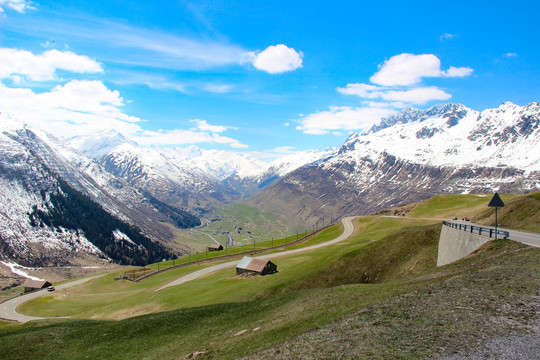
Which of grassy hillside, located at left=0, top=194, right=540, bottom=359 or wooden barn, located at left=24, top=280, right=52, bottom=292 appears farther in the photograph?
wooden barn, located at left=24, top=280, right=52, bottom=292

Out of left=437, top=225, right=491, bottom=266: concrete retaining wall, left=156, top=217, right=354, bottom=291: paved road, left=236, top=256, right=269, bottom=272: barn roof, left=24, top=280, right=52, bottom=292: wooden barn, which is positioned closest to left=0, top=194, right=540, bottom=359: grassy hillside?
left=437, top=225, right=491, bottom=266: concrete retaining wall

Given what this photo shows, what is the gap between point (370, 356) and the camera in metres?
13.0

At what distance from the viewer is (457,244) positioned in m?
33.8

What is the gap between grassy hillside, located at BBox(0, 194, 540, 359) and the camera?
14.7m

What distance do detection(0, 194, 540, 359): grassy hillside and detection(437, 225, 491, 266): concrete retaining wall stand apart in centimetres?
182

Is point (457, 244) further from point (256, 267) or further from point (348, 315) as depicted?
point (256, 267)

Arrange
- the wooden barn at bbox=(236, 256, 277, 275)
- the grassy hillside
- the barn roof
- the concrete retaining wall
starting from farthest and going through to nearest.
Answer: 1. the barn roof
2. the wooden barn at bbox=(236, 256, 277, 275)
3. the concrete retaining wall
4. the grassy hillside

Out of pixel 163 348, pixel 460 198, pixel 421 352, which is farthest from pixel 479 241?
pixel 460 198

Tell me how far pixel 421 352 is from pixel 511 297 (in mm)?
7804

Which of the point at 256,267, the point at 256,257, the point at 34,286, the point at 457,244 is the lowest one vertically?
the point at 34,286

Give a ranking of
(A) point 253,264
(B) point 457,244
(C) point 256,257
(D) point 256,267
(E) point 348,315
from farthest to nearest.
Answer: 1. (C) point 256,257
2. (A) point 253,264
3. (D) point 256,267
4. (B) point 457,244
5. (E) point 348,315

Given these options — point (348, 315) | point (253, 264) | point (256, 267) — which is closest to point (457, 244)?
point (348, 315)

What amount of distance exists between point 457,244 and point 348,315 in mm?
20638

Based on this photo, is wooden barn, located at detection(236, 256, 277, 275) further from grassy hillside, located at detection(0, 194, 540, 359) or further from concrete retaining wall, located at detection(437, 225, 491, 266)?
concrete retaining wall, located at detection(437, 225, 491, 266)
